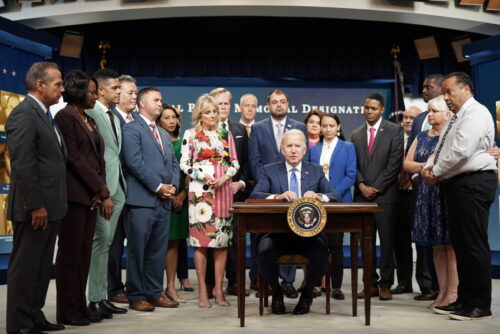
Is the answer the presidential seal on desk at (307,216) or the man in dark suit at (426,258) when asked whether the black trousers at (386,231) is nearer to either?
the man in dark suit at (426,258)

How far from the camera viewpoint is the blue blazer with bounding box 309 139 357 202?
17.5 feet

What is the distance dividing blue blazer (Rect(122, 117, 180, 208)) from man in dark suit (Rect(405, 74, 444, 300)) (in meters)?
2.16

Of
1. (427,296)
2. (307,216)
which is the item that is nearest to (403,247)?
(427,296)

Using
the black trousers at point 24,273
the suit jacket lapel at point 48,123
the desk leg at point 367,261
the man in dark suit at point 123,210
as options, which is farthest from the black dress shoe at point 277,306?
the suit jacket lapel at point 48,123

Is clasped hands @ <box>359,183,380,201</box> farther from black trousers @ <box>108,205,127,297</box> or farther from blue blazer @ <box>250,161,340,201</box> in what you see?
black trousers @ <box>108,205,127,297</box>

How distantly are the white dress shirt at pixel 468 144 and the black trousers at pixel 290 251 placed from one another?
919 mm

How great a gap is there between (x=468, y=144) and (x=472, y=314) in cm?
106

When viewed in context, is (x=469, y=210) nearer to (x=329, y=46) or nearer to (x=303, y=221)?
(x=303, y=221)

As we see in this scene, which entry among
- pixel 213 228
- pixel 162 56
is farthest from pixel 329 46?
pixel 213 228

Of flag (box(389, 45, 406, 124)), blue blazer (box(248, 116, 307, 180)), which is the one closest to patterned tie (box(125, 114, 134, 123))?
blue blazer (box(248, 116, 307, 180))

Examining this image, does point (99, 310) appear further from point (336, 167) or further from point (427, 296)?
point (427, 296)

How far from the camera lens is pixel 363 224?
4.01 m

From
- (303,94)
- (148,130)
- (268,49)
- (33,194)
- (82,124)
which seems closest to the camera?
(33,194)

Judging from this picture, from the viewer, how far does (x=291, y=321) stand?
13.5 feet
